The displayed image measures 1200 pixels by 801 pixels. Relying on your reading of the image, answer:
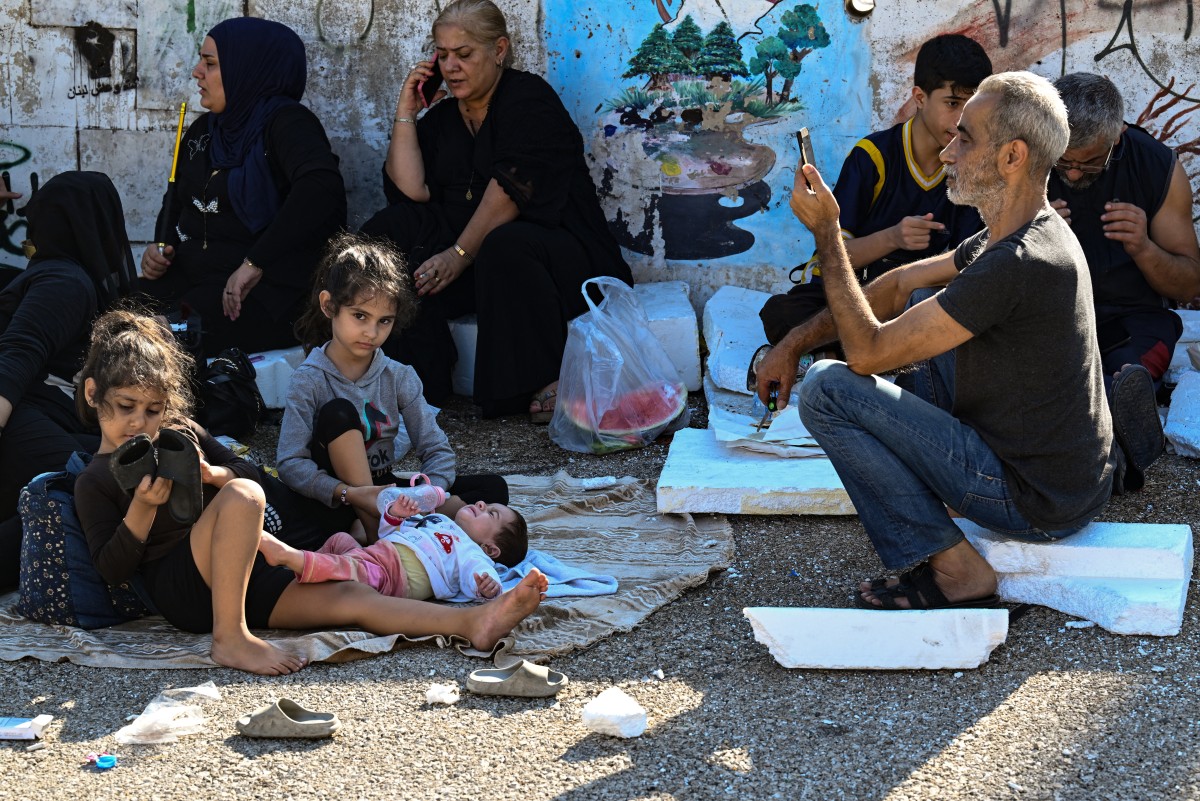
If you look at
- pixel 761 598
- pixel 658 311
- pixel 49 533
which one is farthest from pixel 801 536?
pixel 49 533

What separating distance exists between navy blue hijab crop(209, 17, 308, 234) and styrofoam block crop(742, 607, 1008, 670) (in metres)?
3.44

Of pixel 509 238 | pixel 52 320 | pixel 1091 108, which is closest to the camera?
pixel 52 320

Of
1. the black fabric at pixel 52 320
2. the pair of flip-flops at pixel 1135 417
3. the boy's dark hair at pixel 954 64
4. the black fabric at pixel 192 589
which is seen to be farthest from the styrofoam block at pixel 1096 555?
the black fabric at pixel 52 320

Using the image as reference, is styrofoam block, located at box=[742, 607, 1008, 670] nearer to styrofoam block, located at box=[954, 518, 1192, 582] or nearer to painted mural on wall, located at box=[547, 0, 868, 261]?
styrofoam block, located at box=[954, 518, 1192, 582]

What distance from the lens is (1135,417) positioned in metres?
3.87

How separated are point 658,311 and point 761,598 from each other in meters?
2.16

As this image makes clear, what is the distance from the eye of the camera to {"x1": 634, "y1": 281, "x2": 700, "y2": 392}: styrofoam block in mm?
5430

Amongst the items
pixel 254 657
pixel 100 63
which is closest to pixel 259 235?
pixel 100 63

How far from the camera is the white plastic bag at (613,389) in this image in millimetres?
4992

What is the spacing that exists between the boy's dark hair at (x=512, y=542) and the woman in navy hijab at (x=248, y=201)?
2.28m

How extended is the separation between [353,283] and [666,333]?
1842mm

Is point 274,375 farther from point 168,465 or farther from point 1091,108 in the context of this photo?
point 1091,108

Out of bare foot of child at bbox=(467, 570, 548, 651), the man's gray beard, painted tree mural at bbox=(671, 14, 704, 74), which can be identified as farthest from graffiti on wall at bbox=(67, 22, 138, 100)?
the man's gray beard

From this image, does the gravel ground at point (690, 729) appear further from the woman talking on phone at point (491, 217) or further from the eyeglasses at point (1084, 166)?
the woman talking on phone at point (491, 217)
